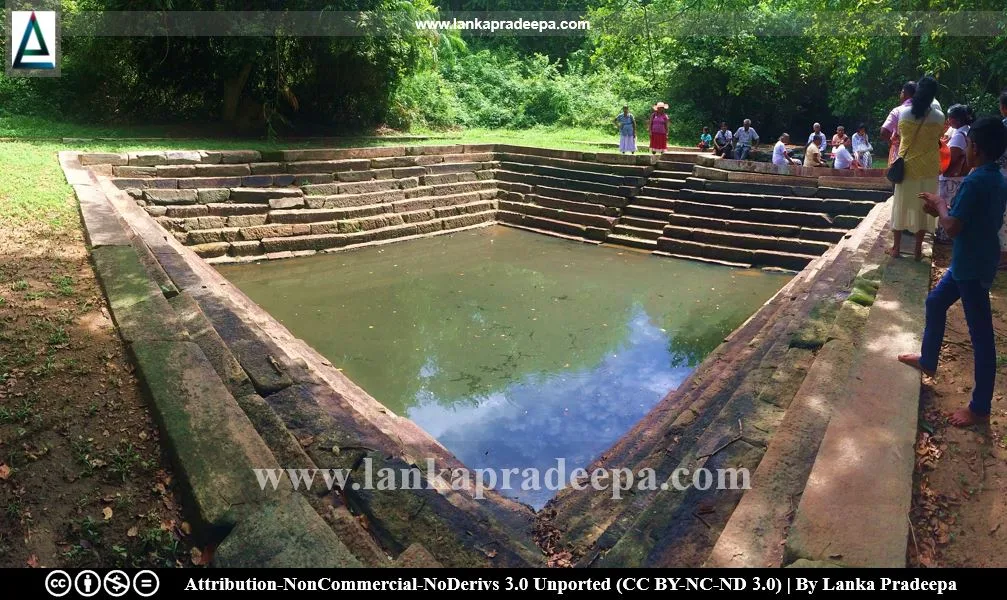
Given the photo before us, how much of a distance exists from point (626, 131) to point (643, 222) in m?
3.04

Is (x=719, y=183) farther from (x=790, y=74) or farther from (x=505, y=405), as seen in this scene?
(x=790, y=74)

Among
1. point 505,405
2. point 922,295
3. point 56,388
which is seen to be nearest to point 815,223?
point 922,295

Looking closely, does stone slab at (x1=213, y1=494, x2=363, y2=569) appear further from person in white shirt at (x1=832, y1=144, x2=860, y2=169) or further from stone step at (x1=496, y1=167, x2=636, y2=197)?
person in white shirt at (x1=832, y1=144, x2=860, y2=169)

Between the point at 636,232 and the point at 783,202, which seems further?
the point at 636,232

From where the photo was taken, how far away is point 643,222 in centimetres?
1230

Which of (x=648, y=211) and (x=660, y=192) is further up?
(x=660, y=192)

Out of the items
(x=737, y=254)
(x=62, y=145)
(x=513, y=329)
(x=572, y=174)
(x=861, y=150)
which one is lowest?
(x=513, y=329)

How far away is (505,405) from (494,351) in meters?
1.20

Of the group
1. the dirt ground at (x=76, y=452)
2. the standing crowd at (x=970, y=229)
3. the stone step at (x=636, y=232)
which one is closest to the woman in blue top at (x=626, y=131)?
the stone step at (x=636, y=232)

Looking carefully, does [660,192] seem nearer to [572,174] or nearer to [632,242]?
[632,242]

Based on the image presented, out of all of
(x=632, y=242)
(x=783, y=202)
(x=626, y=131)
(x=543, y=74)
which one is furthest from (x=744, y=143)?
(x=543, y=74)

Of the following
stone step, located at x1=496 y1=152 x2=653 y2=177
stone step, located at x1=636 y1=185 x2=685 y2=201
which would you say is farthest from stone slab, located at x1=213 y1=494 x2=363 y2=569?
stone step, located at x1=496 y1=152 x2=653 y2=177

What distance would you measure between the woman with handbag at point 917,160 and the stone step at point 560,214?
21.6ft

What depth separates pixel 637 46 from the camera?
18.4 m
